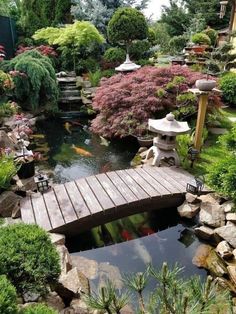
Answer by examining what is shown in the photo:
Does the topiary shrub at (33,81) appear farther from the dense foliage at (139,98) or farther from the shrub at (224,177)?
the shrub at (224,177)

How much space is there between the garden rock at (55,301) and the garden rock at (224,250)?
219 centimetres

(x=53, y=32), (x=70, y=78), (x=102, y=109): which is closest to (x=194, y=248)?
(x=102, y=109)

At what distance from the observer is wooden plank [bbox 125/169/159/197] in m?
4.86

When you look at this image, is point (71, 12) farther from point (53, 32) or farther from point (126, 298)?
point (126, 298)

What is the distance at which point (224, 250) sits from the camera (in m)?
3.87

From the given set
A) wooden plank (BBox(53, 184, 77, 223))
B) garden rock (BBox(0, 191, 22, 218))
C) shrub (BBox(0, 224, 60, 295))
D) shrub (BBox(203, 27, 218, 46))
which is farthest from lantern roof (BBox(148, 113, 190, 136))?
shrub (BBox(203, 27, 218, 46))

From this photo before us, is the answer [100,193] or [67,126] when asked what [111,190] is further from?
[67,126]

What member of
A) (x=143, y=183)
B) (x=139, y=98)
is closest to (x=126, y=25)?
(x=139, y=98)

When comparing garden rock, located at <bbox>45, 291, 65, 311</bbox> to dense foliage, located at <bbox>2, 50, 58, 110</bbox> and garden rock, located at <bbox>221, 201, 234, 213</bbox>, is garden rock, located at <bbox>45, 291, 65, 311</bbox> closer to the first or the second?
garden rock, located at <bbox>221, 201, 234, 213</bbox>

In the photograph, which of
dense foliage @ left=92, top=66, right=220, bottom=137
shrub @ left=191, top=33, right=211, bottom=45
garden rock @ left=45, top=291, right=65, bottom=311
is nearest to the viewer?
garden rock @ left=45, top=291, right=65, bottom=311

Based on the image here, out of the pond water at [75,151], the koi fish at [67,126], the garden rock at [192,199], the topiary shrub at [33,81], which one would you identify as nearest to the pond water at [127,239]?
the pond water at [75,151]

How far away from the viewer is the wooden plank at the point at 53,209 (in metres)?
4.12

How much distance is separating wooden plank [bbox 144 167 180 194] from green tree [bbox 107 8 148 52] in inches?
313

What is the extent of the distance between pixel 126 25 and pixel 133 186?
8720 millimetres
